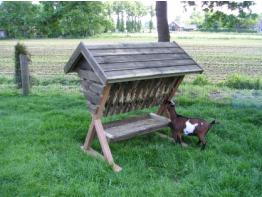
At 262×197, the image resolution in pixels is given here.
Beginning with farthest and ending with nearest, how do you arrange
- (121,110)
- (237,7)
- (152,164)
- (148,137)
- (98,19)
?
(98,19), (237,7), (148,137), (121,110), (152,164)

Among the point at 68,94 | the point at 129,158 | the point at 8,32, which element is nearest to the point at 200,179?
the point at 129,158

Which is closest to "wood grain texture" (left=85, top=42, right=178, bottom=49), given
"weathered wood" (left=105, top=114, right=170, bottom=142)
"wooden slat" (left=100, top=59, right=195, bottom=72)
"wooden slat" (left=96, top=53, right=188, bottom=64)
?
"wooden slat" (left=96, top=53, right=188, bottom=64)

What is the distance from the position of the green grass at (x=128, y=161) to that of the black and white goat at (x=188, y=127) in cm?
17

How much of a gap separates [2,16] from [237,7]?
52.7 metres

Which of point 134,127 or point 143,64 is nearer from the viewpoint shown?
point 143,64

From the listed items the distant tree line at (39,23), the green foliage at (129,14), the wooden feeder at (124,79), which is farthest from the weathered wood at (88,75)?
the green foliage at (129,14)

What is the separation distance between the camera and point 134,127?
536 centimetres

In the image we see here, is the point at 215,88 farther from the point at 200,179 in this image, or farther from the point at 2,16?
the point at 2,16

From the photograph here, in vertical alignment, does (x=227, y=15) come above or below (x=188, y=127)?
above

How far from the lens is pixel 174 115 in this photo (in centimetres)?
546

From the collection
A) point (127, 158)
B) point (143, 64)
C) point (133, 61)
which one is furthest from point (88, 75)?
point (127, 158)

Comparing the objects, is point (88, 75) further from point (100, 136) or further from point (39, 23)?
point (39, 23)

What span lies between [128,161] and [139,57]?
1423 mm

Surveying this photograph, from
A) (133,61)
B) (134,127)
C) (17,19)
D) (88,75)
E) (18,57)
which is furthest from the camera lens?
(17,19)
